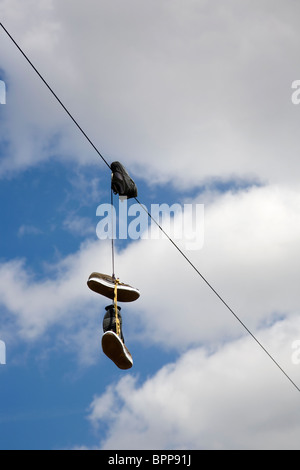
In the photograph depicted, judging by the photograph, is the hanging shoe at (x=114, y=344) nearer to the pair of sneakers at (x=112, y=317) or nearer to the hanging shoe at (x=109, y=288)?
the pair of sneakers at (x=112, y=317)

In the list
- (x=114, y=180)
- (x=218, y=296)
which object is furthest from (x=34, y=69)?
(x=218, y=296)

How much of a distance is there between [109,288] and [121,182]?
4.87 feet

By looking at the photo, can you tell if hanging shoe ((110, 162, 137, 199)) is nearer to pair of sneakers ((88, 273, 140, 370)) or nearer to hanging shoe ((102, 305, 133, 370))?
pair of sneakers ((88, 273, 140, 370))

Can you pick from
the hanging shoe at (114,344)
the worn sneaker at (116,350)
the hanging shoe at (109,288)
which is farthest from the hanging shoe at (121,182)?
the worn sneaker at (116,350)

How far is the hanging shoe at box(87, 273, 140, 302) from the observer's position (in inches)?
364

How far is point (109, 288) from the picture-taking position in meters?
9.37

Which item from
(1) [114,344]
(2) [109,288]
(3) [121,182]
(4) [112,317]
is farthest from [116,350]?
(3) [121,182]

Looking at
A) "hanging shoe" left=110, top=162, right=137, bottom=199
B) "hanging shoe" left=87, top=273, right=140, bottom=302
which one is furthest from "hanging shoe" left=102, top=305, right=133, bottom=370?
"hanging shoe" left=110, top=162, right=137, bottom=199

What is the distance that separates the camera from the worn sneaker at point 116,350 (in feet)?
27.9

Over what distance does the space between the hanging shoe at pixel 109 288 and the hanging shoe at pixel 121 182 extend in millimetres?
1185

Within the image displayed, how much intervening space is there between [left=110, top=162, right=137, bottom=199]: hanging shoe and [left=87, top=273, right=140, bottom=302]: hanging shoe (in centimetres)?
119

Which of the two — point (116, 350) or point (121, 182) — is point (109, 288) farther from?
point (121, 182)

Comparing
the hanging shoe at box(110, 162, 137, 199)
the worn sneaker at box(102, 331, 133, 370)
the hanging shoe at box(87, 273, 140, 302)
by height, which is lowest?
the worn sneaker at box(102, 331, 133, 370)
